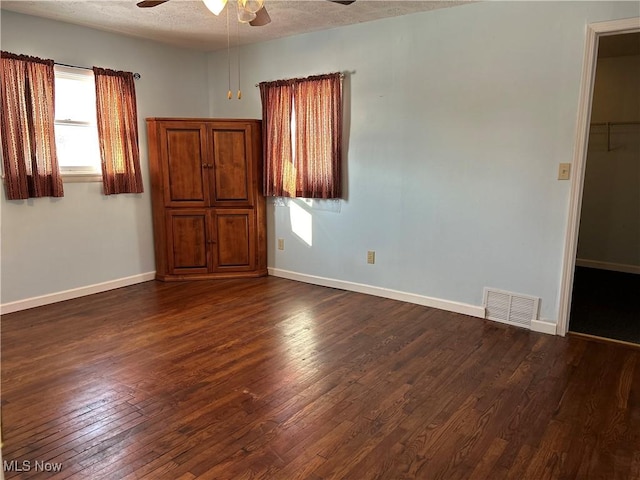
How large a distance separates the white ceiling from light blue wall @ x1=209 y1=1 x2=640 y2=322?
17cm

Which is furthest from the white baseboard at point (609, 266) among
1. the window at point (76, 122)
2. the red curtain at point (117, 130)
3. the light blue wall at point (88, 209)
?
the window at point (76, 122)

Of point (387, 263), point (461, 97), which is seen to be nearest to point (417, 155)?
point (461, 97)

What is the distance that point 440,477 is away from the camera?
5.98 ft

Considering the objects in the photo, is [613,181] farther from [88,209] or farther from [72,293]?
[72,293]

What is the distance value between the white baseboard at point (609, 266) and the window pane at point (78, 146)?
5400 millimetres

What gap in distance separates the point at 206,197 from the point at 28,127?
1.62 meters

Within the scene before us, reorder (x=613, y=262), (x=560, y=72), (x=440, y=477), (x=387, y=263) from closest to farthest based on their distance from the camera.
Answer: (x=440, y=477), (x=560, y=72), (x=387, y=263), (x=613, y=262)

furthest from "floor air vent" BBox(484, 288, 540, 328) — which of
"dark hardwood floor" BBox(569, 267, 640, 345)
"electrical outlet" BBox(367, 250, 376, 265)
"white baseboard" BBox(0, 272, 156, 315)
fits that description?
"white baseboard" BBox(0, 272, 156, 315)

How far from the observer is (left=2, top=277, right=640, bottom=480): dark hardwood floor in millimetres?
1915

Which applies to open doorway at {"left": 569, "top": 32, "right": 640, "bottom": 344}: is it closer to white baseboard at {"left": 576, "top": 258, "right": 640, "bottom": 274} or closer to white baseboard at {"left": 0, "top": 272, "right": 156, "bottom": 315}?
white baseboard at {"left": 576, "top": 258, "right": 640, "bottom": 274}

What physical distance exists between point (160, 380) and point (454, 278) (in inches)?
93.4

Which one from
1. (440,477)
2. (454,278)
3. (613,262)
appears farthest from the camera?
(613,262)

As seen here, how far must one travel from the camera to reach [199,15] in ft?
12.1

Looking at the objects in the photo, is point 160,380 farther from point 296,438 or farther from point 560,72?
point 560,72
